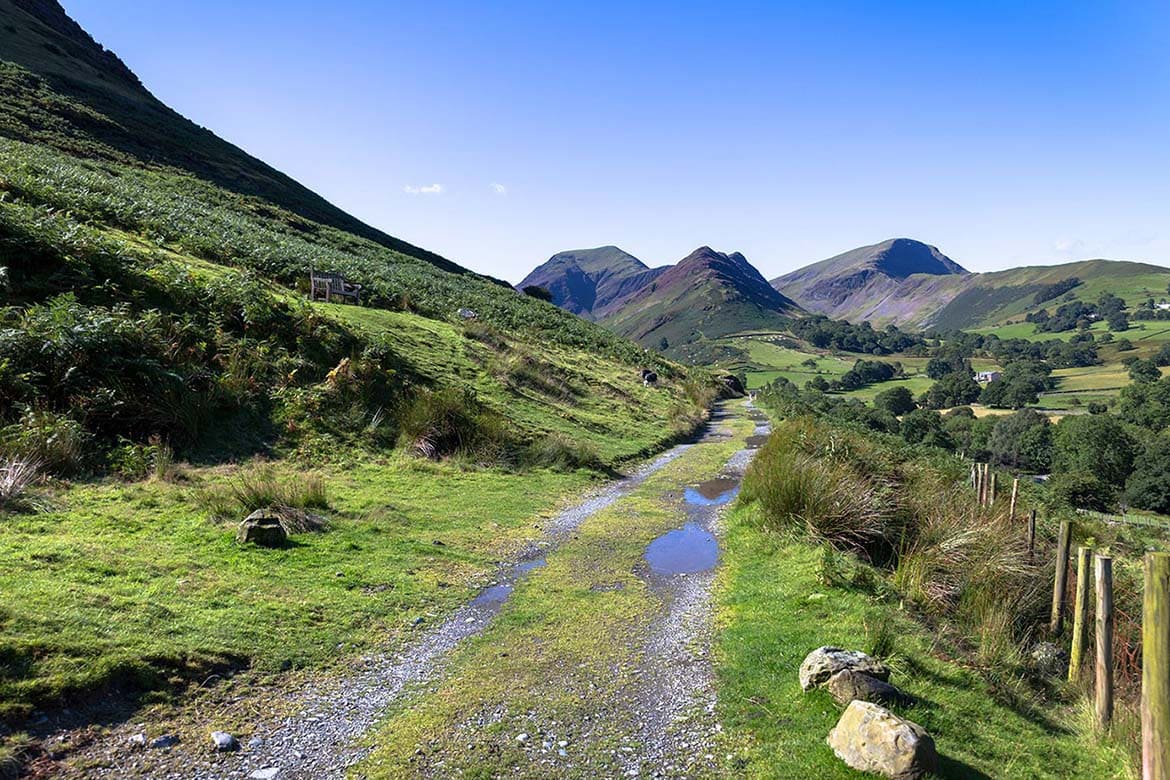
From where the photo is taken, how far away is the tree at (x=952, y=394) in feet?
379

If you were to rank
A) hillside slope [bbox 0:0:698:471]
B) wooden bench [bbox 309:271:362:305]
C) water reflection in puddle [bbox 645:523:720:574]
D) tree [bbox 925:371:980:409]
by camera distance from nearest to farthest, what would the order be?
water reflection in puddle [bbox 645:523:720:574] < hillside slope [bbox 0:0:698:471] < wooden bench [bbox 309:271:362:305] < tree [bbox 925:371:980:409]

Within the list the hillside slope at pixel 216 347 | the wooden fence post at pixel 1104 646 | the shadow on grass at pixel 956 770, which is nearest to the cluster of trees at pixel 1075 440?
the hillside slope at pixel 216 347

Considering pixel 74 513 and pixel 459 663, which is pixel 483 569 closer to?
pixel 459 663

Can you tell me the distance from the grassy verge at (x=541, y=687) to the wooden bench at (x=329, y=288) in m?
19.1

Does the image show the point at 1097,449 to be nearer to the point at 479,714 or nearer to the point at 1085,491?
the point at 1085,491

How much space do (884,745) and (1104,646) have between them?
3205 millimetres

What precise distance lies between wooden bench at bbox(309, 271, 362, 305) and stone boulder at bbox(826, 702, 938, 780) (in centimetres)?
2404

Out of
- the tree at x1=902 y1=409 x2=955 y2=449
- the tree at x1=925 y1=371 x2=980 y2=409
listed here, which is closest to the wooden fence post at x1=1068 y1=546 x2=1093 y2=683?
the tree at x1=902 y1=409 x2=955 y2=449

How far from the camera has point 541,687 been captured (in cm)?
637

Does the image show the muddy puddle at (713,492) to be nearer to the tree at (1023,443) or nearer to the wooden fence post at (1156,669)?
the wooden fence post at (1156,669)

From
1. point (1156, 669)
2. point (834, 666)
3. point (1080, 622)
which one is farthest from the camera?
point (1080, 622)

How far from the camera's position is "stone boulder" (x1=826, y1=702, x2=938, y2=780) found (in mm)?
4879

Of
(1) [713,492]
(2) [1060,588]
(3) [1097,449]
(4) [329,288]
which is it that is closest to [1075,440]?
(3) [1097,449]

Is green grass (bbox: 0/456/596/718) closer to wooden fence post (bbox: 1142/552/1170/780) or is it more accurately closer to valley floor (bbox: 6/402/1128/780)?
valley floor (bbox: 6/402/1128/780)
